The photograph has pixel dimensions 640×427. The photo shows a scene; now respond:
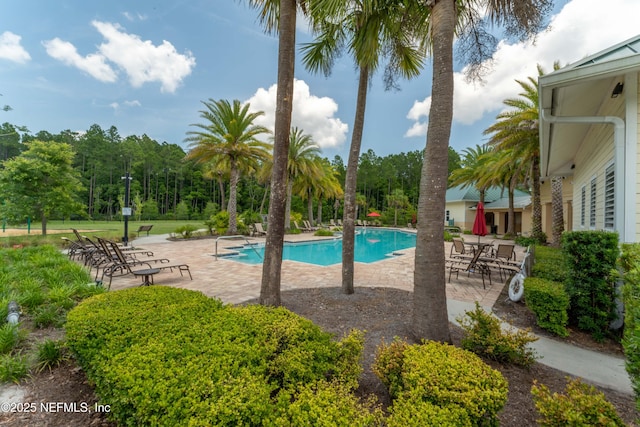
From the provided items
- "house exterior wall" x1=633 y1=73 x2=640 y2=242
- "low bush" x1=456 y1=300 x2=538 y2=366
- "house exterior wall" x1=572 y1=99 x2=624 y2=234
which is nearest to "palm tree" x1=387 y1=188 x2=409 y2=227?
"house exterior wall" x1=572 y1=99 x2=624 y2=234

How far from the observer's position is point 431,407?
1.83 metres

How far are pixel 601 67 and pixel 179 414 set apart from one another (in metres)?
6.32

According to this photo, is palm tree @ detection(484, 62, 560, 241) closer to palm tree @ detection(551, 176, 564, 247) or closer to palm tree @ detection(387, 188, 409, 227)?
palm tree @ detection(551, 176, 564, 247)

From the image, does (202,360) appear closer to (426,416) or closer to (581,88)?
(426,416)

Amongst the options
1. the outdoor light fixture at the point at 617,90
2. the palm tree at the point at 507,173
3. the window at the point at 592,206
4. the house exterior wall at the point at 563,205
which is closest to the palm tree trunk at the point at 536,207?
the palm tree at the point at 507,173

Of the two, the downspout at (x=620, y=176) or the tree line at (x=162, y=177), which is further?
the tree line at (x=162, y=177)

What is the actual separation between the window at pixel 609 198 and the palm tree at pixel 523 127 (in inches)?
326

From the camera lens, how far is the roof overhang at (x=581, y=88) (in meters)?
3.85

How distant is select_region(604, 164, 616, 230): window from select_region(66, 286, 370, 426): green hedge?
6.25 m

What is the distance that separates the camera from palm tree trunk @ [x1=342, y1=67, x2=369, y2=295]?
5.98 meters

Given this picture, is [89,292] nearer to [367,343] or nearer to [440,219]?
[367,343]

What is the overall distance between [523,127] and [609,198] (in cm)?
898

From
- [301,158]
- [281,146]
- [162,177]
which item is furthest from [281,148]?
[162,177]

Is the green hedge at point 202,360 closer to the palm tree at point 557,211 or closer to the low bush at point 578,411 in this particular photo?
the low bush at point 578,411
